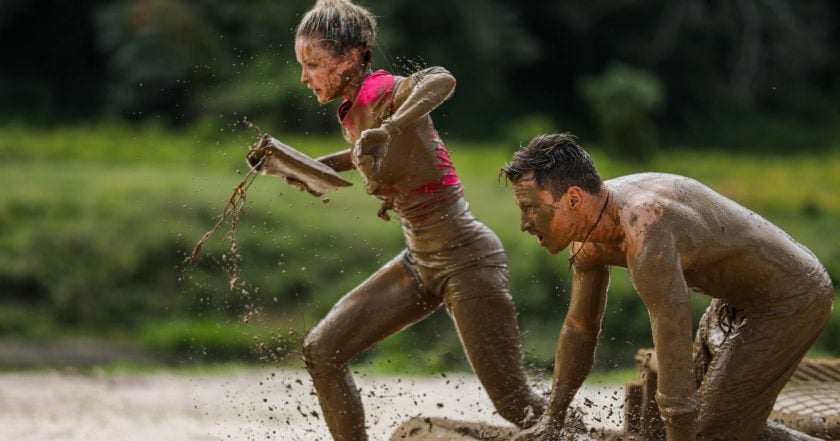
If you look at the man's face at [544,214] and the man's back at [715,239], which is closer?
the man's back at [715,239]

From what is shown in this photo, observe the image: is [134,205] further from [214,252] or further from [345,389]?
[345,389]

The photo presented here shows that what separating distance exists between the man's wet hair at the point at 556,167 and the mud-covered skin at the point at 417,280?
88cm

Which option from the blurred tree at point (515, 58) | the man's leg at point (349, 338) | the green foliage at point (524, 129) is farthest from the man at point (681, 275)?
the blurred tree at point (515, 58)

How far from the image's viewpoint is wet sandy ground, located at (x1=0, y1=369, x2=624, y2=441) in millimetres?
8281

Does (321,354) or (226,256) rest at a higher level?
(226,256)

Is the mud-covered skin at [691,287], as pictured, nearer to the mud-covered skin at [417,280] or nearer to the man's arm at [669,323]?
the man's arm at [669,323]

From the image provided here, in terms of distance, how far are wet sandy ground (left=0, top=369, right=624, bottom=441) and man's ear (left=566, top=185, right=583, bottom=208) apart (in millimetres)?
2641

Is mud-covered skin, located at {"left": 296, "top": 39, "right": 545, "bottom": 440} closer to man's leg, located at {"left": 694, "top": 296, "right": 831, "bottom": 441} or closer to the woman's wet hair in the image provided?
the woman's wet hair

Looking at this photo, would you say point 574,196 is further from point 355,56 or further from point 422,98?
point 355,56

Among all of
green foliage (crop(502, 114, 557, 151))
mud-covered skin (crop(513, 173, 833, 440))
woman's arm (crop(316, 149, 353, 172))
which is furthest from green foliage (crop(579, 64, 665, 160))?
mud-covered skin (crop(513, 173, 833, 440))

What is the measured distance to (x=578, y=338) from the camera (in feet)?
17.1

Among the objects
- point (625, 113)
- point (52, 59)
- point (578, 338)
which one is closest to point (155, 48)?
point (52, 59)

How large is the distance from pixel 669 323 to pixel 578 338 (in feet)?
2.40

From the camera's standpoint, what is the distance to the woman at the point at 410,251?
18.5ft
